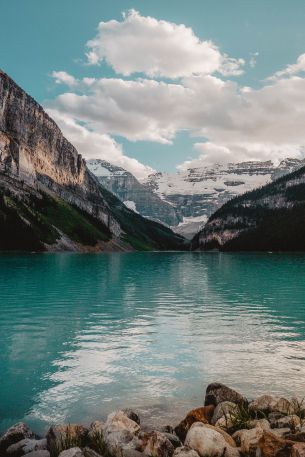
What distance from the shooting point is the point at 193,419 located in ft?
57.9

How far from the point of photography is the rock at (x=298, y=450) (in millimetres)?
12297

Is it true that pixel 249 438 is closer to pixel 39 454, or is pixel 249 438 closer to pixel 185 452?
pixel 185 452

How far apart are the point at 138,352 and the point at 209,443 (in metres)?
17.3

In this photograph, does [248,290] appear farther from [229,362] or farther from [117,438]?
[117,438]

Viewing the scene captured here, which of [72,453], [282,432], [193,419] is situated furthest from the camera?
[193,419]

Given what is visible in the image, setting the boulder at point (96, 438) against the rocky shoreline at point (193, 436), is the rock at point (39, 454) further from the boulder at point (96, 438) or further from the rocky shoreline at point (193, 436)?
the boulder at point (96, 438)

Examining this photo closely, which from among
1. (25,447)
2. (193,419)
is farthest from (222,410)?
(25,447)

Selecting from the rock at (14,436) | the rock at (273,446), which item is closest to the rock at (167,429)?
the rock at (273,446)

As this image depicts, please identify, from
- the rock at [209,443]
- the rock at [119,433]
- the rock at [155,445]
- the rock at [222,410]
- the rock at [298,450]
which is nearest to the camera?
the rock at [298,450]

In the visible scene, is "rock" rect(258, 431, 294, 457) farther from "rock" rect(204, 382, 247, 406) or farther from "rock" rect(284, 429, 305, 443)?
"rock" rect(204, 382, 247, 406)

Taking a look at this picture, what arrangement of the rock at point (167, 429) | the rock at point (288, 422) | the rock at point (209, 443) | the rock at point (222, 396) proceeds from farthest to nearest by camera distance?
the rock at point (222, 396) < the rock at point (167, 429) < the rock at point (288, 422) < the rock at point (209, 443)

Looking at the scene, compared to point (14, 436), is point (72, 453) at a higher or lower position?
higher

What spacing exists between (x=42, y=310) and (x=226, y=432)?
1496 inches

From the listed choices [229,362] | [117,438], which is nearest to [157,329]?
[229,362]
